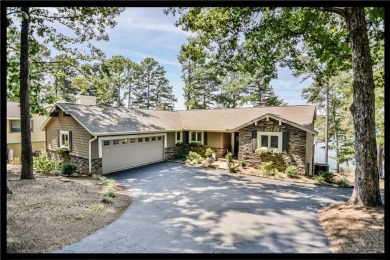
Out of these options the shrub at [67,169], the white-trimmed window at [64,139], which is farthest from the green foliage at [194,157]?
the white-trimmed window at [64,139]

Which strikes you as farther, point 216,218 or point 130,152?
point 130,152

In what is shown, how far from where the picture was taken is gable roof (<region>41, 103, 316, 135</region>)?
39.5 ft

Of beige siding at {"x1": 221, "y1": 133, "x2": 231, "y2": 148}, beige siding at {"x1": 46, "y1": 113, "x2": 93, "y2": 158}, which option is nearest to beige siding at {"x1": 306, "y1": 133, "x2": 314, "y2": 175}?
beige siding at {"x1": 221, "y1": 133, "x2": 231, "y2": 148}

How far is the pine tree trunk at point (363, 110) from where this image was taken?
17.1ft

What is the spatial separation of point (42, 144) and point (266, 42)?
16986 mm

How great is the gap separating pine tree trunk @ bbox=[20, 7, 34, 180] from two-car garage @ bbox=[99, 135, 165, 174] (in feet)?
13.8

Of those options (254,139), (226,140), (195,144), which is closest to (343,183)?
(254,139)

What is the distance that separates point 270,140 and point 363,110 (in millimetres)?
7559

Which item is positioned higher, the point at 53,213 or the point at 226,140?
the point at 226,140

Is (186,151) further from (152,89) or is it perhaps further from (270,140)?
(152,89)

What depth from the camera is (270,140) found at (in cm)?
1282

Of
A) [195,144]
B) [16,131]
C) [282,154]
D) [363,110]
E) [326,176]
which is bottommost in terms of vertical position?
[326,176]

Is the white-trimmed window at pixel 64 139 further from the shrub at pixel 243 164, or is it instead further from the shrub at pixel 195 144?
the shrub at pixel 243 164

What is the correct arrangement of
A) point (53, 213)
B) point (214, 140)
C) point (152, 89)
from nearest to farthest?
1. point (53, 213)
2. point (214, 140)
3. point (152, 89)
